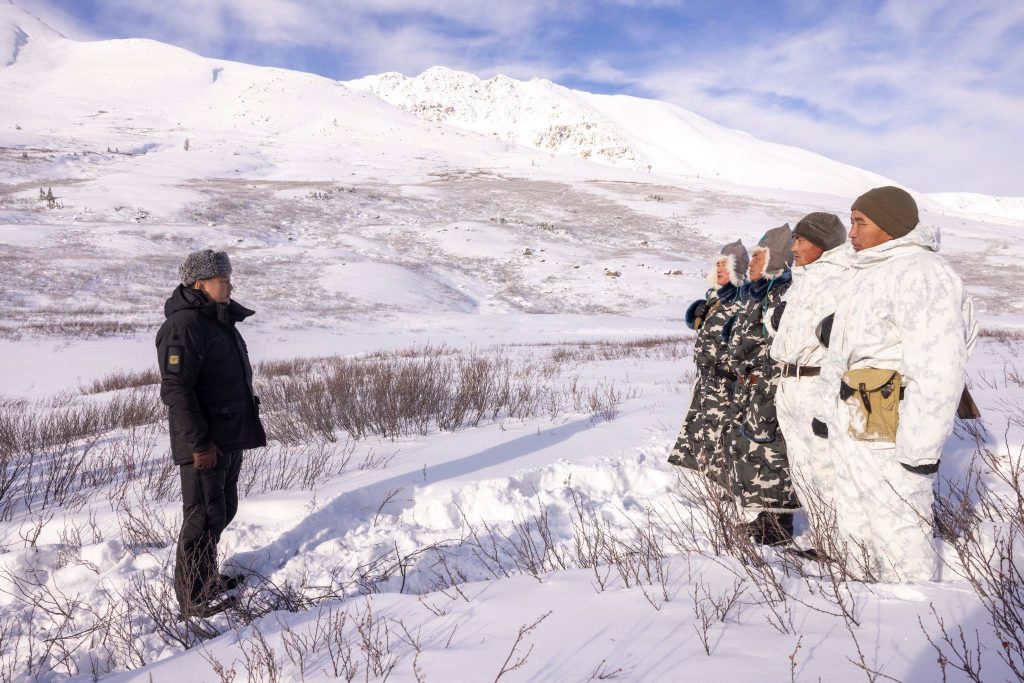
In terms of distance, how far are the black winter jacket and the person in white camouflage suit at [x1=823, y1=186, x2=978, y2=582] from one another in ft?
10.0

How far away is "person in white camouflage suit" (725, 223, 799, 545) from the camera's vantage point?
3264mm

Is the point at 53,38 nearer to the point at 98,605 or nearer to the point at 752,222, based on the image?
the point at 752,222

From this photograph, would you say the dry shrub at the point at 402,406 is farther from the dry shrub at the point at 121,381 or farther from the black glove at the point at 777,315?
the dry shrub at the point at 121,381

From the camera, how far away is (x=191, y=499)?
2943mm

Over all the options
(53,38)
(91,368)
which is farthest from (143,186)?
(53,38)

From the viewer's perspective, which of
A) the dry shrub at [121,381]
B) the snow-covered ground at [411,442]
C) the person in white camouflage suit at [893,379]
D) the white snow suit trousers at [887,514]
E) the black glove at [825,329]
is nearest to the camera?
the snow-covered ground at [411,442]

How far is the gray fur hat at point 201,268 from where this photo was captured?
2.95 meters

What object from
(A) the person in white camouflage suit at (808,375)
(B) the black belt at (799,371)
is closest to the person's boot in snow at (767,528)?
(A) the person in white camouflage suit at (808,375)

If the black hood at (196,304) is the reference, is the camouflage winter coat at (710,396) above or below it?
below

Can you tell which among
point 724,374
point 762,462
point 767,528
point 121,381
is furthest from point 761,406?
point 121,381

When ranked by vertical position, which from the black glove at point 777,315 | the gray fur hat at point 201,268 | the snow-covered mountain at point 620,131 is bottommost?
the black glove at point 777,315

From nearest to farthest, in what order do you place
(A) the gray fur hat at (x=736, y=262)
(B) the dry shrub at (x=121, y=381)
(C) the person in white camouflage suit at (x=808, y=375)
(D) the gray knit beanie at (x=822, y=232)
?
(C) the person in white camouflage suit at (x=808, y=375), (D) the gray knit beanie at (x=822, y=232), (A) the gray fur hat at (x=736, y=262), (B) the dry shrub at (x=121, y=381)

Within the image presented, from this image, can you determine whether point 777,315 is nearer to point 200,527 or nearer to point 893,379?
point 893,379

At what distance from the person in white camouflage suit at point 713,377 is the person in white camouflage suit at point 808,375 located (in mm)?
573
